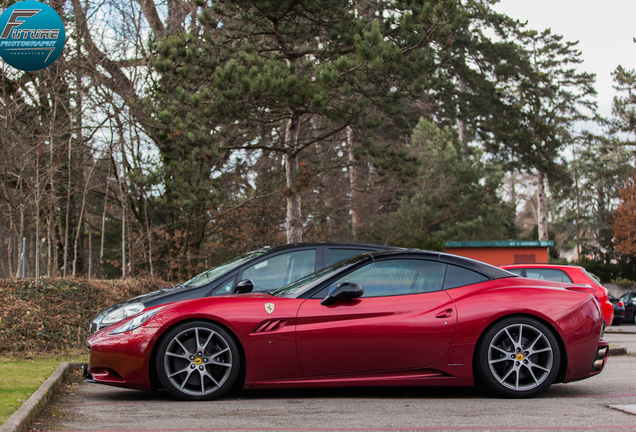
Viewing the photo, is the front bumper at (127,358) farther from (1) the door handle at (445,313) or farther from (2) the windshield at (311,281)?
(1) the door handle at (445,313)

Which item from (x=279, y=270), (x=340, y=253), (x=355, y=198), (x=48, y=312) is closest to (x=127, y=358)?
(x=279, y=270)

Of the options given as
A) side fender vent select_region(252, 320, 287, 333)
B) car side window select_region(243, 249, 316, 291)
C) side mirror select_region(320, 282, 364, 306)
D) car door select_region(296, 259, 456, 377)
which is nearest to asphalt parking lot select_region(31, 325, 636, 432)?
car door select_region(296, 259, 456, 377)

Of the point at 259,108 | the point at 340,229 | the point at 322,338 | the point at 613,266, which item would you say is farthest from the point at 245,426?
the point at 613,266

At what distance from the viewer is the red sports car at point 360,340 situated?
5344 mm

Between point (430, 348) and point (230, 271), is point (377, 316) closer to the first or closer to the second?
point (430, 348)

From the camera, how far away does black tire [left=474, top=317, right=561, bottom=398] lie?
5.48 meters

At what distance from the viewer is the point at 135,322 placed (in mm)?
5488

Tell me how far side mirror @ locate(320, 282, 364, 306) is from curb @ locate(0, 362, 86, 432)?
2366 millimetres

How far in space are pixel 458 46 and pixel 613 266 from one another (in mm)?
16995

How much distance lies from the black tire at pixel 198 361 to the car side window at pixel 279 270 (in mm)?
2087

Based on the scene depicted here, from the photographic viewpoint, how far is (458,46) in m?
33.2

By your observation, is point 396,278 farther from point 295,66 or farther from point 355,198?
point 355,198

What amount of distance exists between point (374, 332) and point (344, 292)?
433 mm

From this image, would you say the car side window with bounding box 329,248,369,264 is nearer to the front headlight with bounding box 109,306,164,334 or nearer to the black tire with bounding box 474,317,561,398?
the black tire with bounding box 474,317,561,398
